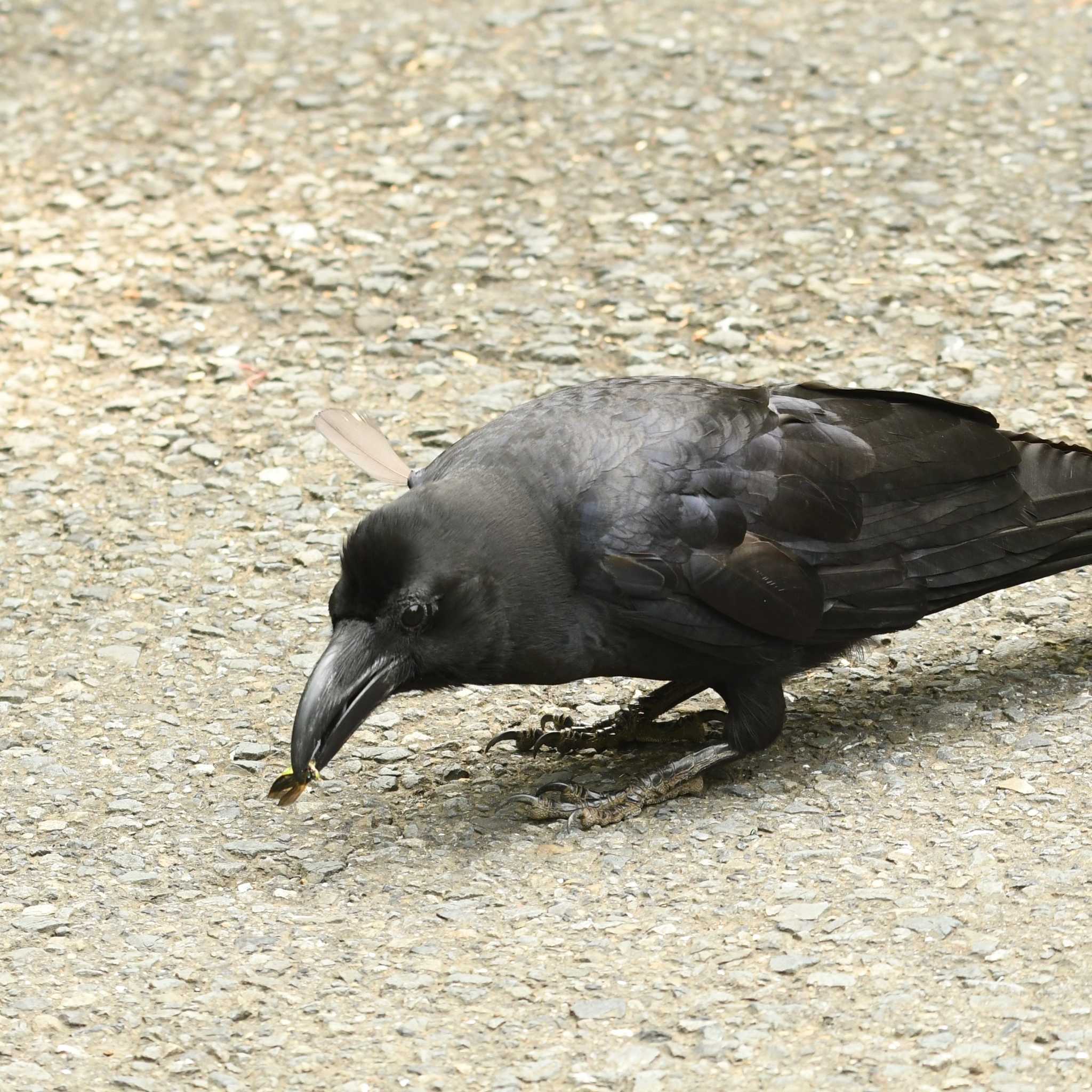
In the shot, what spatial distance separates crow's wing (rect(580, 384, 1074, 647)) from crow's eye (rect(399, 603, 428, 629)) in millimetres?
443

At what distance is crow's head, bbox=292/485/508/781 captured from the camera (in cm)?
416

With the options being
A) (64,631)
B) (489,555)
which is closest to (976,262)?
(489,555)

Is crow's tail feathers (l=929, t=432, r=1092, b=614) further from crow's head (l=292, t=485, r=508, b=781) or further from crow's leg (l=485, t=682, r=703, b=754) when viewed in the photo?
crow's head (l=292, t=485, r=508, b=781)

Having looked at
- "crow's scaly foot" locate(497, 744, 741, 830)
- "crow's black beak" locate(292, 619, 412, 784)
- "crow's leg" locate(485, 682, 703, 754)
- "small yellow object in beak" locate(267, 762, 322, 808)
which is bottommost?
"crow's leg" locate(485, 682, 703, 754)

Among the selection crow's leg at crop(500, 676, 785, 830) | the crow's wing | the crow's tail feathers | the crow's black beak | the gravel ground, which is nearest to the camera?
the gravel ground

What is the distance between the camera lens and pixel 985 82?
8.12 metres

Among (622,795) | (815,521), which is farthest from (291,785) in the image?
(815,521)

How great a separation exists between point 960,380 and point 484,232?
7.58 feet

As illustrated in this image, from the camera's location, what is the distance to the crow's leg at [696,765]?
4.46 metres

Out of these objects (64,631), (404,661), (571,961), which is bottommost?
(64,631)

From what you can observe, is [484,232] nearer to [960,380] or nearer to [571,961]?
[960,380]

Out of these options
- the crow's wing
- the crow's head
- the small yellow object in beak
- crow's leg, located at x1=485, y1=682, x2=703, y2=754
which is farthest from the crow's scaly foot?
the small yellow object in beak

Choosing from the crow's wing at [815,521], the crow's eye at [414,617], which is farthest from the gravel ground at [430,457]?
the crow's eye at [414,617]

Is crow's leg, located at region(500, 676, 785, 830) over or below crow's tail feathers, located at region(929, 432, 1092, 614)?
below
